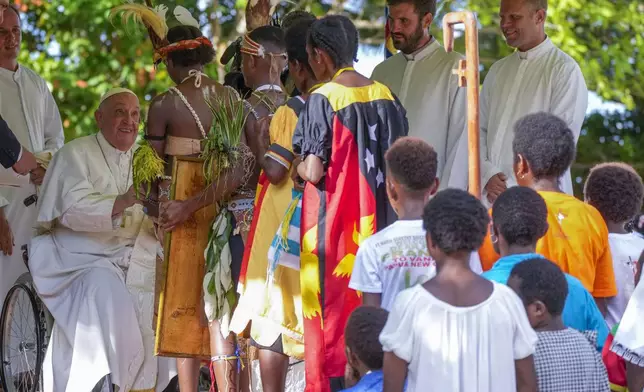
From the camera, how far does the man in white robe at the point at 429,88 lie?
6909 mm

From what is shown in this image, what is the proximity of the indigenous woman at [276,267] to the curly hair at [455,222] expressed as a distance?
1.62 metres

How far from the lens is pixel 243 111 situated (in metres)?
7.02

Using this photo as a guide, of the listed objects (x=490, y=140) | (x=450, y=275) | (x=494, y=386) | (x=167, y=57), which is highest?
(x=167, y=57)

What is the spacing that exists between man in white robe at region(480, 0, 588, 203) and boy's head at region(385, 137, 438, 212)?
1494 mm

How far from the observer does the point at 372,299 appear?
5098 millimetres

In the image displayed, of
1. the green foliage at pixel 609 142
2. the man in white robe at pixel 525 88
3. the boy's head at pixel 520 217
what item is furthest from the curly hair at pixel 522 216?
the green foliage at pixel 609 142

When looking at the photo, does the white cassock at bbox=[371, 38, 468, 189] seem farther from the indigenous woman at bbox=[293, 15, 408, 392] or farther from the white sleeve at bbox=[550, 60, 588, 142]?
the indigenous woman at bbox=[293, 15, 408, 392]

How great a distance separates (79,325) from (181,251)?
0.98 m

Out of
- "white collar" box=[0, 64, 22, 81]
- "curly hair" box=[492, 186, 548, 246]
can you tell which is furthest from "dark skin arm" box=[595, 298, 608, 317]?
"white collar" box=[0, 64, 22, 81]

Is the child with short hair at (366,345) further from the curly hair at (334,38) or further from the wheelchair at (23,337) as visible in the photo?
the wheelchair at (23,337)

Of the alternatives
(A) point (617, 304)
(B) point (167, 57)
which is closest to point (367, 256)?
(A) point (617, 304)

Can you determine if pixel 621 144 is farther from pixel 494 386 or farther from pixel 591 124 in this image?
pixel 494 386

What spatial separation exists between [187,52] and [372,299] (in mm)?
2677

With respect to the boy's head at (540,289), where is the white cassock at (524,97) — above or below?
above
